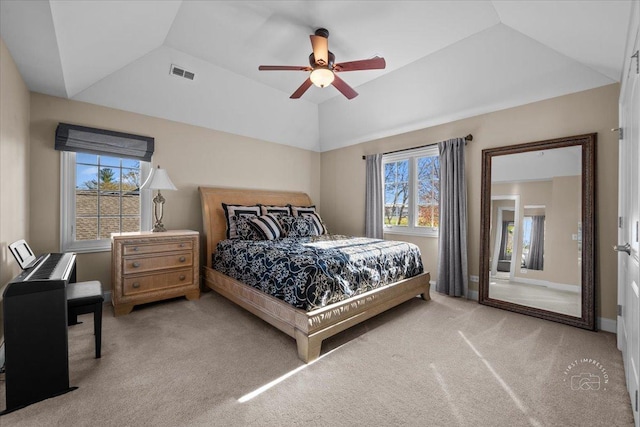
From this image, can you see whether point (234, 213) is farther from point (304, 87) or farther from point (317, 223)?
point (304, 87)

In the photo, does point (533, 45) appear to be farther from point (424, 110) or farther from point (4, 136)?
point (4, 136)

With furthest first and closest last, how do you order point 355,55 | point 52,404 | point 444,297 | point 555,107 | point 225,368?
1. point 444,297
2. point 355,55
3. point 555,107
4. point 225,368
5. point 52,404

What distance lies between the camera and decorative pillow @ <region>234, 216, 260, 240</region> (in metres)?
3.74

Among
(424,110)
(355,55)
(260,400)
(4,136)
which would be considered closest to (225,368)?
(260,400)

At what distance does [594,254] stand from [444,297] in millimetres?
1568

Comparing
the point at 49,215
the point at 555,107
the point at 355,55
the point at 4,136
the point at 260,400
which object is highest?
the point at 355,55

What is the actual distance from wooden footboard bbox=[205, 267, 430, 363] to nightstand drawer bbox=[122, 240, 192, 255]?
54 cm

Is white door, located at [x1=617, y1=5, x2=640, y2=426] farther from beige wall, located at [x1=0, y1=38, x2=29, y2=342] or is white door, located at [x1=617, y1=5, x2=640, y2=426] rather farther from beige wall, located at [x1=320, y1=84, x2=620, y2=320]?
beige wall, located at [x1=0, y1=38, x2=29, y2=342]

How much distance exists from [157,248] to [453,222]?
3.63 m

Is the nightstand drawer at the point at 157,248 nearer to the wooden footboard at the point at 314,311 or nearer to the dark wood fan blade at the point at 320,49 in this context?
the wooden footboard at the point at 314,311

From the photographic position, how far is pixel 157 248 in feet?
10.6

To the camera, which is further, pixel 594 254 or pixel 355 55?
pixel 355 55

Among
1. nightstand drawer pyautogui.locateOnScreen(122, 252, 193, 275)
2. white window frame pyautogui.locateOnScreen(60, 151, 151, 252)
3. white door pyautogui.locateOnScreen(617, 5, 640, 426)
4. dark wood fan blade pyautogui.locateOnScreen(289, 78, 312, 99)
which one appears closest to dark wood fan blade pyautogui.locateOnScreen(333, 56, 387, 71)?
dark wood fan blade pyautogui.locateOnScreen(289, 78, 312, 99)

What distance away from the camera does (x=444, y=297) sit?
3701mm
